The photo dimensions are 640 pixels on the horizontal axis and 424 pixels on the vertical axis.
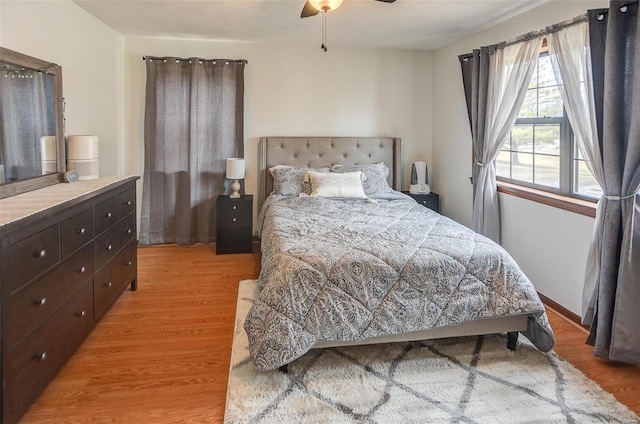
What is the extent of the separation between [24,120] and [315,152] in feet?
9.68

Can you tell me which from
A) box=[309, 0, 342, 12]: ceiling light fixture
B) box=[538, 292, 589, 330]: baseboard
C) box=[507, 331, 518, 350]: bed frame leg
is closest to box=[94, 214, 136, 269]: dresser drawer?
box=[309, 0, 342, 12]: ceiling light fixture

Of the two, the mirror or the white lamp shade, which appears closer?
the mirror

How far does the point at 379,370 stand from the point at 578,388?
1.01 metres

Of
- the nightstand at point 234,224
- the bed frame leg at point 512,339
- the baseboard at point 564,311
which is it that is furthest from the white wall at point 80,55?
the baseboard at point 564,311

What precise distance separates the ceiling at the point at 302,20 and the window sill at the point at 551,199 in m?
1.47

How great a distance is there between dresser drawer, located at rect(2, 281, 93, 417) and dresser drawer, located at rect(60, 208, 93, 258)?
0.27 m

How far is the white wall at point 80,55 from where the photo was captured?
2719 mm

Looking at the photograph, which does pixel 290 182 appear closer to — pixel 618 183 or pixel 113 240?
pixel 113 240

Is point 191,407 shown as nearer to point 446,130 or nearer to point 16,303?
point 16,303

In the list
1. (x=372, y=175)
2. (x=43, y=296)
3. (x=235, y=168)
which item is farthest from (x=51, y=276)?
(x=372, y=175)

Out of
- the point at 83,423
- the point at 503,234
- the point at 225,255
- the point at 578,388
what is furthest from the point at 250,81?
the point at 578,388

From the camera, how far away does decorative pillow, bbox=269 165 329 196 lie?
4473 mm

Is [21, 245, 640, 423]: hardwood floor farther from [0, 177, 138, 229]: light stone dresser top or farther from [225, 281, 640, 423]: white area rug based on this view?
[0, 177, 138, 229]: light stone dresser top

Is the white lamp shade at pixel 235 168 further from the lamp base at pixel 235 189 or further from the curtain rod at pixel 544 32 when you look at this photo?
the curtain rod at pixel 544 32
